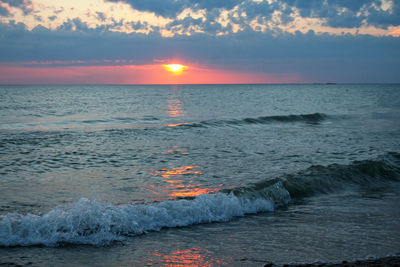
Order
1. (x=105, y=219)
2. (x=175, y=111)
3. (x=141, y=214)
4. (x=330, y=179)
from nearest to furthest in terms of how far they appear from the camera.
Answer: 1. (x=105, y=219)
2. (x=141, y=214)
3. (x=330, y=179)
4. (x=175, y=111)

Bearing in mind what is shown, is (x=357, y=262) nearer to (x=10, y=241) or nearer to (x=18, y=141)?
(x=10, y=241)

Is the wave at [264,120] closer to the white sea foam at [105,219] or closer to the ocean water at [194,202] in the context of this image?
the ocean water at [194,202]

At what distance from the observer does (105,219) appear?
7316 mm

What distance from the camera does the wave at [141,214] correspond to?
6.77 m

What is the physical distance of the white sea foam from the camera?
22.1 feet

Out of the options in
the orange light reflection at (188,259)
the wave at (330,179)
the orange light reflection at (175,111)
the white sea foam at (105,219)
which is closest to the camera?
the orange light reflection at (188,259)

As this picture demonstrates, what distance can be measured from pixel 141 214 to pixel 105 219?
0.84 metres

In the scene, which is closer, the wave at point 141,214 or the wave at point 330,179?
the wave at point 141,214

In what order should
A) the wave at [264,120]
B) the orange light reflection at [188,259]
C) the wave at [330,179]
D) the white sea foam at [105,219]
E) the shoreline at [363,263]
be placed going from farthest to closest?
the wave at [264,120], the wave at [330,179], the white sea foam at [105,219], the orange light reflection at [188,259], the shoreline at [363,263]

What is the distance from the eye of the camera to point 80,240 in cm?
676

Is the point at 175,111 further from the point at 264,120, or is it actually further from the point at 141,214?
the point at 141,214

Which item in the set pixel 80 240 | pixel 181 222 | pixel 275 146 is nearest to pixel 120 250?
pixel 80 240

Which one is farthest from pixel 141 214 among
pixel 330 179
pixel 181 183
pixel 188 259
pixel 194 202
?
pixel 330 179

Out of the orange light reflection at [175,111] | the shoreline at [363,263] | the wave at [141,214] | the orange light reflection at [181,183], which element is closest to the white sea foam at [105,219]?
the wave at [141,214]
